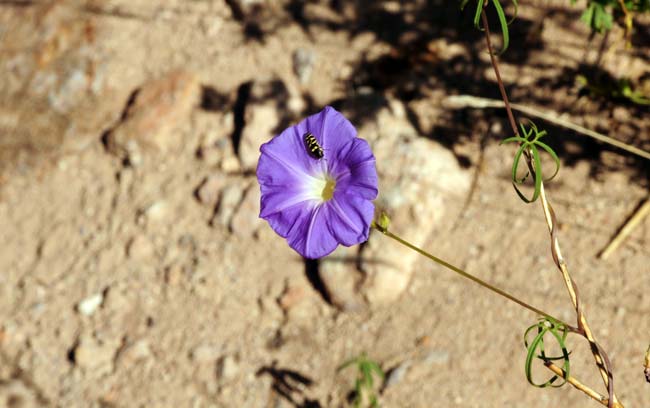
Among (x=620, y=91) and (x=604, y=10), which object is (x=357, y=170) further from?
(x=620, y=91)

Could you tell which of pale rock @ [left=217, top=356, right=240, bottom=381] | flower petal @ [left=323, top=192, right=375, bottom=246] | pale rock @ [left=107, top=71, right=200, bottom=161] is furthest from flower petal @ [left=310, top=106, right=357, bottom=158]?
pale rock @ [left=107, top=71, right=200, bottom=161]

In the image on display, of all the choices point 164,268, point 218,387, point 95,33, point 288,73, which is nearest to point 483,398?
point 218,387

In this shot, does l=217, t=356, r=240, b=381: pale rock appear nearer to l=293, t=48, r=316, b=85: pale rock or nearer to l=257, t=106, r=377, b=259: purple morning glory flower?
l=257, t=106, r=377, b=259: purple morning glory flower

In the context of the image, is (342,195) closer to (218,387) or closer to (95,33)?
(218,387)

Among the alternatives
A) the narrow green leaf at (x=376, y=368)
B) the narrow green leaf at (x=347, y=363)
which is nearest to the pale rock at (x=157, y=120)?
the narrow green leaf at (x=347, y=363)

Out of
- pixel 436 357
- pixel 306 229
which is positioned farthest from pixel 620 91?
pixel 306 229

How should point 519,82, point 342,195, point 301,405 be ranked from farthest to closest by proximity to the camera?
1. point 519,82
2. point 301,405
3. point 342,195

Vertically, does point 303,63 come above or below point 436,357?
above

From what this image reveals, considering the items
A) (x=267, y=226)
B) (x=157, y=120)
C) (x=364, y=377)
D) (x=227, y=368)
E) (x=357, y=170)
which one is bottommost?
(x=227, y=368)
